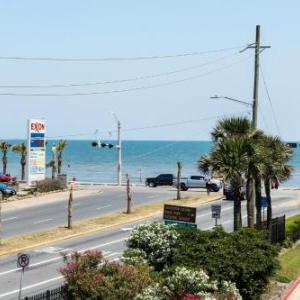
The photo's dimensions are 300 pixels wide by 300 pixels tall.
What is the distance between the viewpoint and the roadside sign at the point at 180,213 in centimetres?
2780

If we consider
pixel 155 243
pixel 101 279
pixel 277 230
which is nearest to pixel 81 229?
pixel 277 230

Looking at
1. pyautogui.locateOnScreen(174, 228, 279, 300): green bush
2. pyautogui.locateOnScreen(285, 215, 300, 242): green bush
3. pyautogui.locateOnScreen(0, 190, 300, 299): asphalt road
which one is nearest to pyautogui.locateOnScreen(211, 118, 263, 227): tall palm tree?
pyautogui.locateOnScreen(285, 215, 300, 242): green bush

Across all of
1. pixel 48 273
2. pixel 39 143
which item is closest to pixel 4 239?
pixel 48 273

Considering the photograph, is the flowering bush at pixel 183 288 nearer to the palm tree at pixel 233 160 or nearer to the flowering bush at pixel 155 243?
the flowering bush at pixel 155 243

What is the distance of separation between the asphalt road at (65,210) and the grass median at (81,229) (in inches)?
61.0

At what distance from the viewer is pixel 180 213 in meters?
28.2

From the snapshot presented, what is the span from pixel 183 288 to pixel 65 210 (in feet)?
115

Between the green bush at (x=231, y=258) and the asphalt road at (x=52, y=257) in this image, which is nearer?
the green bush at (x=231, y=258)

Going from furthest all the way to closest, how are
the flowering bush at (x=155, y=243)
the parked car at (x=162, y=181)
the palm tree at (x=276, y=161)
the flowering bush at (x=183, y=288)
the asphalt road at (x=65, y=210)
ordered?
1. the parked car at (x=162, y=181)
2. the asphalt road at (x=65, y=210)
3. the palm tree at (x=276, y=161)
4. the flowering bush at (x=155, y=243)
5. the flowering bush at (x=183, y=288)

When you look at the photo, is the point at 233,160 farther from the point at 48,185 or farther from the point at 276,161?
the point at 48,185

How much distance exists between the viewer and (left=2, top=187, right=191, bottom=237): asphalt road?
1658 inches

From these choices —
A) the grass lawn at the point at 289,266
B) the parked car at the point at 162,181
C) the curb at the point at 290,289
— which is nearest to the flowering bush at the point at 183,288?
the curb at the point at 290,289

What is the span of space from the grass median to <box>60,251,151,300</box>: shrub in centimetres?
1512

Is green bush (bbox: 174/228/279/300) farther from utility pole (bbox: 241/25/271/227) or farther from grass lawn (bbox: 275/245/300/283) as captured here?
utility pole (bbox: 241/25/271/227)
